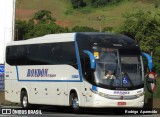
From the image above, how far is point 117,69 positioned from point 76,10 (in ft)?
508

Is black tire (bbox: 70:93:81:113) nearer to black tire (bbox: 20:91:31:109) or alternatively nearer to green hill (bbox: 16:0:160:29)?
black tire (bbox: 20:91:31:109)

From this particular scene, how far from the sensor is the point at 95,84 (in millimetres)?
28141

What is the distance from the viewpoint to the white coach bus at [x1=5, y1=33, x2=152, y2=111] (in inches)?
1106

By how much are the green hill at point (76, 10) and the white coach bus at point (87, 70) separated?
422 ft

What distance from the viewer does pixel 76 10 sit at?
599ft

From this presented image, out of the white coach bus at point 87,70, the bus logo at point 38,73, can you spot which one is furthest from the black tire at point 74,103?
the bus logo at point 38,73

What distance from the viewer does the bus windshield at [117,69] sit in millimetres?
28047

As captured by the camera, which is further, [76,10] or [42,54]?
[76,10]

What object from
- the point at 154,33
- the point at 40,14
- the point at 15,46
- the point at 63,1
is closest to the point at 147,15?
the point at 154,33

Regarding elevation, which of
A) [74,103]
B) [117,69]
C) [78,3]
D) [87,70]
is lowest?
[78,3]

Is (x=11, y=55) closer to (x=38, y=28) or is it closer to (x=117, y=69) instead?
(x=117, y=69)

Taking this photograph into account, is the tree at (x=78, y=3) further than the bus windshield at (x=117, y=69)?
Yes

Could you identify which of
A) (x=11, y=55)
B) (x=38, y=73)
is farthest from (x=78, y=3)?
(x=38, y=73)

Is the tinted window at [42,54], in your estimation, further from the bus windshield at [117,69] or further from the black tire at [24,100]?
the black tire at [24,100]
